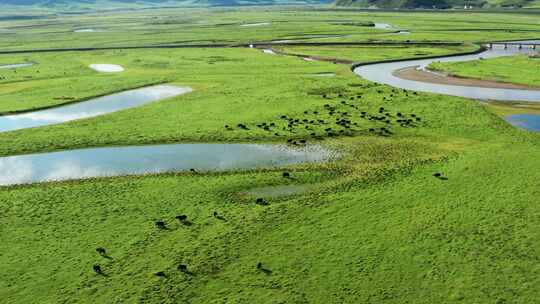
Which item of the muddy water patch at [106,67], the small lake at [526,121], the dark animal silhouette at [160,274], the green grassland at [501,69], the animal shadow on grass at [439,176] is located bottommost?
the dark animal silhouette at [160,274]

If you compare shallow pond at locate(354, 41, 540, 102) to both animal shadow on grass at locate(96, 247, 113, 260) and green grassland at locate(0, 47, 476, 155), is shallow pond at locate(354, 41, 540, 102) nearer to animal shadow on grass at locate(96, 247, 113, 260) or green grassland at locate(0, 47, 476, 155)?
green grassland at locate(0, 47, 476, 155)

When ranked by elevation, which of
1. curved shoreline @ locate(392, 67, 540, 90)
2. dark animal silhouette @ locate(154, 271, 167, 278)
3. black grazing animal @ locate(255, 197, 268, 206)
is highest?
curved shoreline @ locate(392, 67, 540, 90)

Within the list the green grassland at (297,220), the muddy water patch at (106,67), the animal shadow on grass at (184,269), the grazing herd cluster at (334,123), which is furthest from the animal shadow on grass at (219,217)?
the muddy water patch at (106,67)

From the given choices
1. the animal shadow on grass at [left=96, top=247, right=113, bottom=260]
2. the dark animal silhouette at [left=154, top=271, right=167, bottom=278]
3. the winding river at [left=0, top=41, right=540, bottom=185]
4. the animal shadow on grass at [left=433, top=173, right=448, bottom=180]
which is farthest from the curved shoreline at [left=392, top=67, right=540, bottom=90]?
the animal shadow on grass at [left=96, top=247, right=113, bottom=260]

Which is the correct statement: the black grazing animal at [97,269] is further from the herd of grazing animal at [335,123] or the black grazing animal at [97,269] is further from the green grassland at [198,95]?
the herd of grazing animal at [335,123]

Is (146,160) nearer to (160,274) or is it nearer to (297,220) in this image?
(297,220)

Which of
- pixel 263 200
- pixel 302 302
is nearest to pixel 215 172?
pixel 263 200

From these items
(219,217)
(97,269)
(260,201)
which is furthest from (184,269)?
(260,201)
